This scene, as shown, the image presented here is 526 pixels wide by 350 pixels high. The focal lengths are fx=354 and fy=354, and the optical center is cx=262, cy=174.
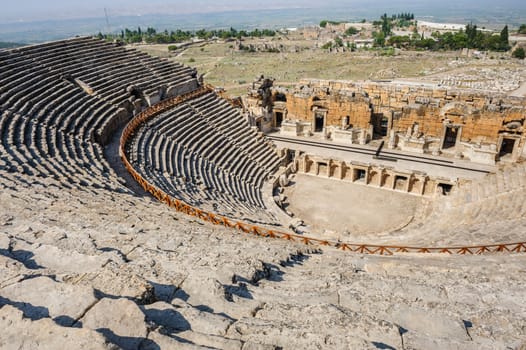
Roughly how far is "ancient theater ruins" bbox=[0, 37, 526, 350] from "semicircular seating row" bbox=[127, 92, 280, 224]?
141 millimetres

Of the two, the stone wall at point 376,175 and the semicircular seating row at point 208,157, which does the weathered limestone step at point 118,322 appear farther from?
the stone wall at point 376,175

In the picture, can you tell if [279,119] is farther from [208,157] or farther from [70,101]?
[70,101]

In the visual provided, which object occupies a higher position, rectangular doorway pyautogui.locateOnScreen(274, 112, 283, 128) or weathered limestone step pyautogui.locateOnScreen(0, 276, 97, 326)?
weathered limestone step pyautogui.locateOnScreen(0, 276, 97, 326)

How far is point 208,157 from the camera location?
2155 centimetres

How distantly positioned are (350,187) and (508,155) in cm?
1056

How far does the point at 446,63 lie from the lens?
6631 centimetres

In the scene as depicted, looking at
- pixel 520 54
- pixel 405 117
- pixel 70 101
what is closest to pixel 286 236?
pixel 70 101

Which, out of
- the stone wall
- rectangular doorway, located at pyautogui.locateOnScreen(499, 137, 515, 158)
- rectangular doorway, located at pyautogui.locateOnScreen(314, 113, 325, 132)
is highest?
rectangular doorway, located at pyautogui.locateOnScreen(314, 113, 325, 132)

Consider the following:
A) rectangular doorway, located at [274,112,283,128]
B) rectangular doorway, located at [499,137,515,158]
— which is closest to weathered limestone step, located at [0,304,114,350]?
rectangular doorway, located at [499,137,515,158]

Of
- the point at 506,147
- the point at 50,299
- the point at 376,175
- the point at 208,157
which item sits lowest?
the point at 376,175

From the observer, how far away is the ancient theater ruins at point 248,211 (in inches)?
188

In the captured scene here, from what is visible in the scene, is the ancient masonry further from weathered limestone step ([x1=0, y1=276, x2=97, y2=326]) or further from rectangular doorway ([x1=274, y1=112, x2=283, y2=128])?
weathered limestone step ([x1=0, y1=276, x2=97, y2=326])

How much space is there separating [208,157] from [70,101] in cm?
815

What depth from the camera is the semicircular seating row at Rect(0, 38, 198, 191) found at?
43.9 feet
